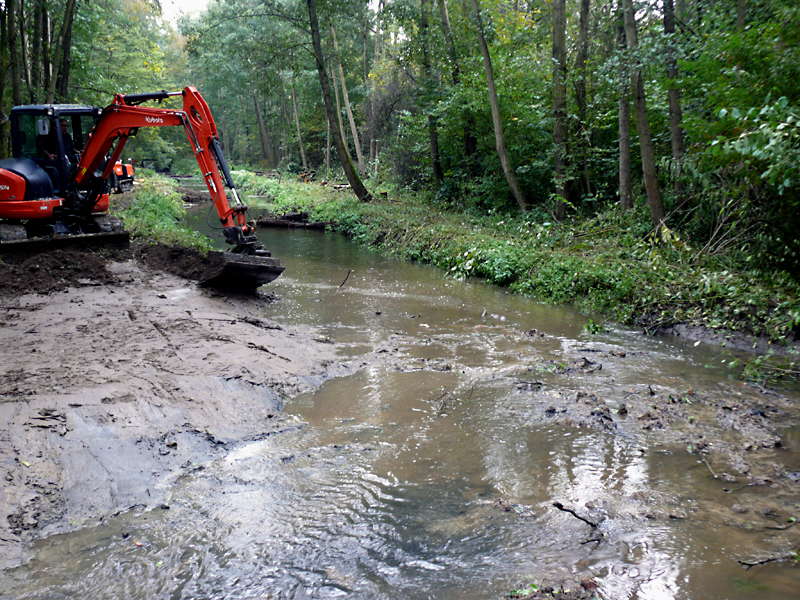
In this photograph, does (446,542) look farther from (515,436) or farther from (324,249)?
(324,249)

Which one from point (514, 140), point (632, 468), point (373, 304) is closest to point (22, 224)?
point (373, 304)

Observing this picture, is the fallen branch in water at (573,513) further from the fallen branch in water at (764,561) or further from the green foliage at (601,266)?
the green foliage at (601,266)

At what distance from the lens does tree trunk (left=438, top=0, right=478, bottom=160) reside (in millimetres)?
18578

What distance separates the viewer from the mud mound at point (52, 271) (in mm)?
8836

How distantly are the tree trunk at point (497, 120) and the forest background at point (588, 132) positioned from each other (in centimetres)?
6

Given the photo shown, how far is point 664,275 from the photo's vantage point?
9.45m

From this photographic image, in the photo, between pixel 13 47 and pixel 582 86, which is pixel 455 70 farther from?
pixel 13 47

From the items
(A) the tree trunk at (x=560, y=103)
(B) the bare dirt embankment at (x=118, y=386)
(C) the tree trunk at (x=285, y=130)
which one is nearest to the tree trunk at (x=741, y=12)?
(A) the tree trunk at (x=560, y=103)

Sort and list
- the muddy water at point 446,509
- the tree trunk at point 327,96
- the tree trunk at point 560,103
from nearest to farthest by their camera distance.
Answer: the muddy water at point 446,509
the tree trunk at point 560,103
the tree trunk at point 327,96

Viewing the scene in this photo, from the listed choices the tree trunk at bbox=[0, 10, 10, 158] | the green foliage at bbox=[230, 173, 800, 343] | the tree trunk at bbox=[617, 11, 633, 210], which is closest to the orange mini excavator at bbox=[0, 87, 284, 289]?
the tree trunk at bbox=[0, 10, 10, 158]

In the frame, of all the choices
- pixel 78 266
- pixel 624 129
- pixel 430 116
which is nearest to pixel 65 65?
pixel 78 266

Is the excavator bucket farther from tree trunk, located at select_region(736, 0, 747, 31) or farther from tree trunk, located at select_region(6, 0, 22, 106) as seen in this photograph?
tree trunk, located at select_region(736, 0, 747, 31)

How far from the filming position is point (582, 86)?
48.0 feet

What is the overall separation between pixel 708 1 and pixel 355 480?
12.6 m
